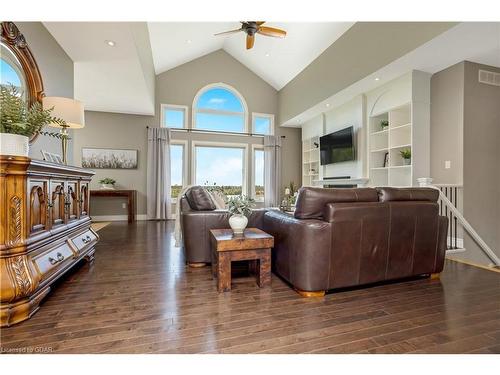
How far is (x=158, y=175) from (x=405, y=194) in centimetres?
582

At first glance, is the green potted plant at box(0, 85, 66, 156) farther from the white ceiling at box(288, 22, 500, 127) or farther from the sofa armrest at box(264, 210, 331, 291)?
A: the white ceiling at box(288, 22, 500, 127)

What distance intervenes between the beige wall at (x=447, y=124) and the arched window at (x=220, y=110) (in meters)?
4.68

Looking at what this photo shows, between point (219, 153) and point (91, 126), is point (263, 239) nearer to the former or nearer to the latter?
point (219, 153)

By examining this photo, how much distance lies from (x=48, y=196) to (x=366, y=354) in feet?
7.73

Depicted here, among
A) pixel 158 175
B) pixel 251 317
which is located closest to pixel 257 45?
pixel 158 175

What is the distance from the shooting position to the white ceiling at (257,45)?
16.8ft

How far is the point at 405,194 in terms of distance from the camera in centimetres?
225

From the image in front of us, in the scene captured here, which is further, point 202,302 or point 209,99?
point 209,99

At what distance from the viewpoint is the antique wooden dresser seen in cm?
149

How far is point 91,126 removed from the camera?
645cm

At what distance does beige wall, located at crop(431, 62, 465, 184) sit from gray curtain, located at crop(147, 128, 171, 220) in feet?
19.4

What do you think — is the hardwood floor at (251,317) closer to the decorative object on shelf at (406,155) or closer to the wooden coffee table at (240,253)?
the wooden coffee table at (240,253)

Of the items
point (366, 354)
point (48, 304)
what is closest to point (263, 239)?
point (366, 354)

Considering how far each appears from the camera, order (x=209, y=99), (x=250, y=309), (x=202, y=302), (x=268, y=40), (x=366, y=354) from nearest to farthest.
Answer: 1. (x=366, y=354)
2. (x=250, y=309)
3. (x=202, y=302)
4. (x=268, y=40)
5. (x=209, y=99)
